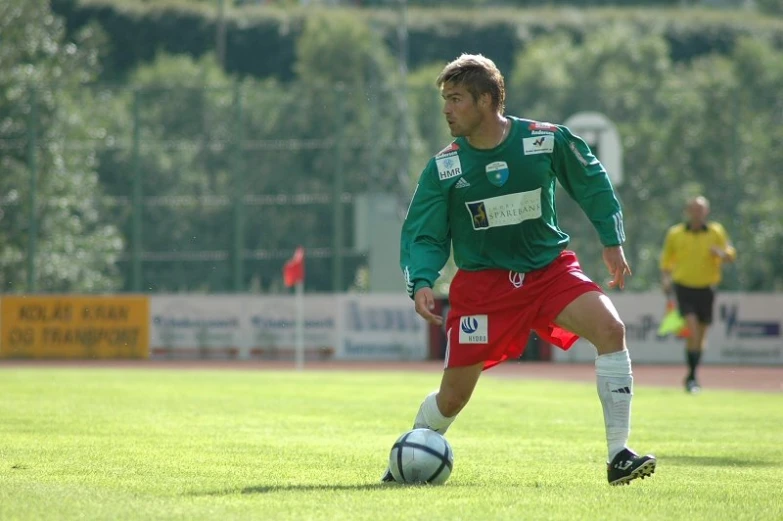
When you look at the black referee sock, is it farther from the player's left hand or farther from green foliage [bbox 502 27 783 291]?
the player's left hand

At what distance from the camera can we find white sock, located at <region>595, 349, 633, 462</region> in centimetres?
764

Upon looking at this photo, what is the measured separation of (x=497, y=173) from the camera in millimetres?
7875

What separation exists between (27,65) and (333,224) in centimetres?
1063

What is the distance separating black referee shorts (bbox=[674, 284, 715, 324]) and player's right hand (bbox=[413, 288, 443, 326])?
12.4 meters

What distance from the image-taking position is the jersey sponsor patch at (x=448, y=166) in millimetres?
7902

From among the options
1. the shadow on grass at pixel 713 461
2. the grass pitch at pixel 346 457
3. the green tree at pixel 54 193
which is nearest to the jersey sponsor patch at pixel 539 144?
the grass pitch at pixel 346 457

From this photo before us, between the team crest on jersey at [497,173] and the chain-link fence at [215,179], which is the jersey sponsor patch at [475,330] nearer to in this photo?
the team crest on jersey at [497,173]

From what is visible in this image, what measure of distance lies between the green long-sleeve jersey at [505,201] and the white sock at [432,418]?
0.69m

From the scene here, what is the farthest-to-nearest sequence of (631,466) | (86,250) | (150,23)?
(150,23) → (86,250) → (631,466)

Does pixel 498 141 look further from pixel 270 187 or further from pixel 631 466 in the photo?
pixel 270 187

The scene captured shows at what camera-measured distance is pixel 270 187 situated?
33219mm

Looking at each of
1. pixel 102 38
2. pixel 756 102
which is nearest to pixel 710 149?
pixel 756 102

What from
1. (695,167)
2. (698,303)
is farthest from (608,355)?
(695,167)

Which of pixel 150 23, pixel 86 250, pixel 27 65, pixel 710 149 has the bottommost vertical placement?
pixel 86 250
